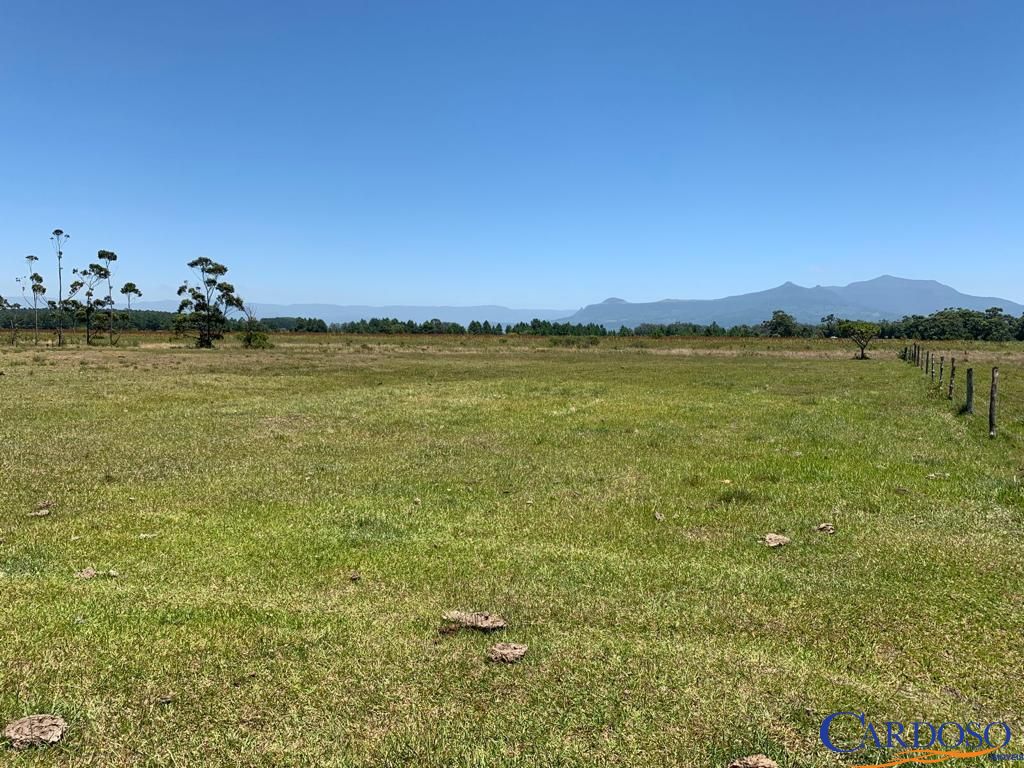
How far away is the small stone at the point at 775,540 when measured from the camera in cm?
836

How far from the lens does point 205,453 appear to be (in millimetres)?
14281

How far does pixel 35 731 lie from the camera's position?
4277mm

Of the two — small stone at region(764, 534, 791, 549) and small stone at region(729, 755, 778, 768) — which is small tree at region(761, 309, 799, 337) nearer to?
small stone at region(764, 534, 791, 549)

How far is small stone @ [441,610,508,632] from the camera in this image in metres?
5.87

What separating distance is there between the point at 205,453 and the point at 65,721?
1062 cm

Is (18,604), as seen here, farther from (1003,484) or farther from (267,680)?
(1003,484)

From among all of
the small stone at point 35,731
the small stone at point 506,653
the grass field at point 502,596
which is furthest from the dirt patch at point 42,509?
the small stone at point 506,653

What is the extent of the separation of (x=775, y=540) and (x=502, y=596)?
13.7 feet

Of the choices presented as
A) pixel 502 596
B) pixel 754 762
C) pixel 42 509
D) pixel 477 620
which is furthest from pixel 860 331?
pixel 42 509

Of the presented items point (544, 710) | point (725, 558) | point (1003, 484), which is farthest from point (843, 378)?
point (544, 710)

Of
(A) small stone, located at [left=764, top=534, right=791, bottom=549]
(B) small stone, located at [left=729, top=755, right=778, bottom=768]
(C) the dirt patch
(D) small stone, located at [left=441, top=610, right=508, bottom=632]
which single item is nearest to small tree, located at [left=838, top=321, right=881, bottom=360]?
(A) small stone, located at [left=764, top=534, right=791, bottom=549]

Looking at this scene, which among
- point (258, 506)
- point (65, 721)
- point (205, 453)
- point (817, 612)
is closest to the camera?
point (65, 721)

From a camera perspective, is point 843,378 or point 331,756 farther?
point 843,378

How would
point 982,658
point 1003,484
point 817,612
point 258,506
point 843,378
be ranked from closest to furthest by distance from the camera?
point 982,658 → point 817,612 → point 258,506 → point 1003,484 → point 843,378
